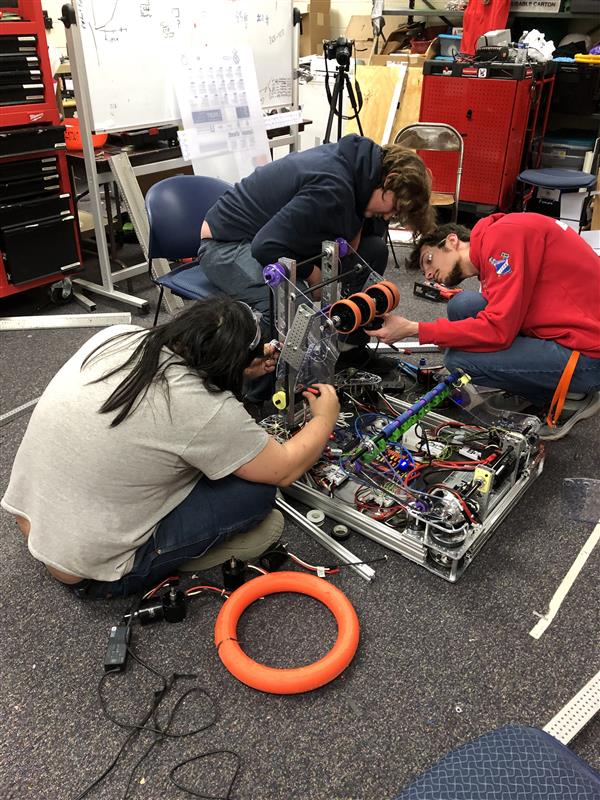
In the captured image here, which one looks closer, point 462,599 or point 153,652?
point 153,652

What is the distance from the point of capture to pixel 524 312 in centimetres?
232

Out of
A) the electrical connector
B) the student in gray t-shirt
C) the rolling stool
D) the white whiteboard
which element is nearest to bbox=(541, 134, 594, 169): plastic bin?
the rolling stool

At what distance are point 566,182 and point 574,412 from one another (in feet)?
9.14

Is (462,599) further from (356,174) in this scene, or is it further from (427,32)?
(427,32)

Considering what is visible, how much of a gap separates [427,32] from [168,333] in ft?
18.7

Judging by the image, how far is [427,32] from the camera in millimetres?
5996

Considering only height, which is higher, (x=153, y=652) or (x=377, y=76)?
(x=377, y=76)

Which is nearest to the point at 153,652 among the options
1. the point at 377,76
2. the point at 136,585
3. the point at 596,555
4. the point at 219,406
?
the point at 136,585

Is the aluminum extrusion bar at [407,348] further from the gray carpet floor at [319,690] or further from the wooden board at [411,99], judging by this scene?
the wooden board at [411,99]

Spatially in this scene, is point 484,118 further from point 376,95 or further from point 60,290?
point 60,290

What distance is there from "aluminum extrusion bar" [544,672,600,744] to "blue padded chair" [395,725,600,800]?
0.71m

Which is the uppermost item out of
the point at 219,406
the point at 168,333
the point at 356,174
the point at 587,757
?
the point at 356,174

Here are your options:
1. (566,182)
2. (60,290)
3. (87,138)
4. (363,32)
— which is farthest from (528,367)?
(363,32)

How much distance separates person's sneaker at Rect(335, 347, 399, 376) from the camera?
301 cm
